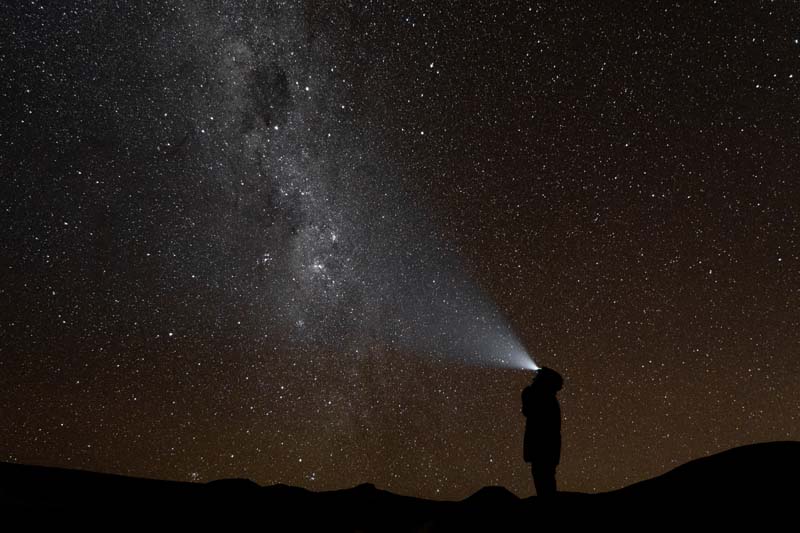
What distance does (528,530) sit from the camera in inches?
206

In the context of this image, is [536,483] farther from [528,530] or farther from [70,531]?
[70,531]

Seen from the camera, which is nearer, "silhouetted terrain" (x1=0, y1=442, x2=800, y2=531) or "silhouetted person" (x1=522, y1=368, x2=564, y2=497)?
"silhouetted terrain" (x1=0, y1=442, x2=800, y2=531)

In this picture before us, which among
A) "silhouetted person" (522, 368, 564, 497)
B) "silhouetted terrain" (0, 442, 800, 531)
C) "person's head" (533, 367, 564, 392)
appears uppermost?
"person's head" (533, 367, 564, 392)

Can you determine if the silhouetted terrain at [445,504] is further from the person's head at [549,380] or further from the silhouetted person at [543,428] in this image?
the person's head at [549,380]

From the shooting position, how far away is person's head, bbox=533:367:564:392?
6.27 m

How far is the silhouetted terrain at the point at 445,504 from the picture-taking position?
5.17 metres

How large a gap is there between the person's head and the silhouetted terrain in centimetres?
116

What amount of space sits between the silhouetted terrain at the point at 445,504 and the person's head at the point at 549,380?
3.80ft

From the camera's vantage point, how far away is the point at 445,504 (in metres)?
7.00

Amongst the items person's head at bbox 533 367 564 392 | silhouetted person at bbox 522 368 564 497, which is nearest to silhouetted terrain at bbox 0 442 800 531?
silhouetted person at bbox 522 368 564 497

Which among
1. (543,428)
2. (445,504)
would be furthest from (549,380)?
(445,504)

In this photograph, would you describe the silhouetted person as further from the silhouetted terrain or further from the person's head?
the silhouetted terrain

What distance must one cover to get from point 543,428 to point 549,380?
0.50m

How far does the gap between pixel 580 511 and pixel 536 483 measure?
0.55 m
